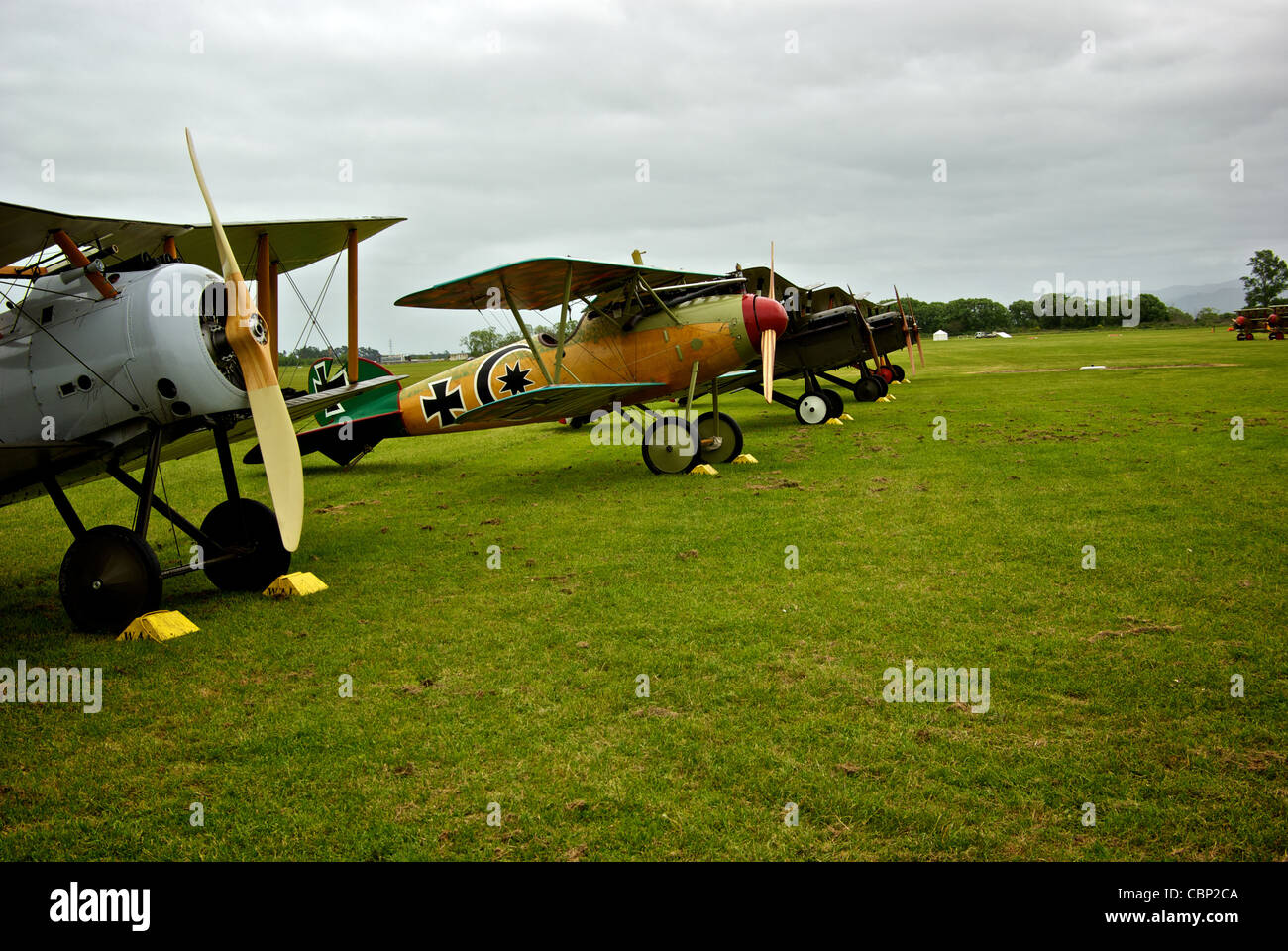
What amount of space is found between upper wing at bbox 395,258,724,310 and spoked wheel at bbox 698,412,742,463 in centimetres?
221

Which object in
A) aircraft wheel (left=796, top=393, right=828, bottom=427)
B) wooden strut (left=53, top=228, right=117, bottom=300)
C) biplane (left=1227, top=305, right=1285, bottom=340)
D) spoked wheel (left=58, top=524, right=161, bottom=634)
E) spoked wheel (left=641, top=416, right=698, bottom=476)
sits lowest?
spoked wheel (left=58, top=524, right=161, bottom=634)

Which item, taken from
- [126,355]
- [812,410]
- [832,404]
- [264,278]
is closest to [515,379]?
[264,278]

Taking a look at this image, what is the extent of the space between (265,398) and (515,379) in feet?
A: 24.1

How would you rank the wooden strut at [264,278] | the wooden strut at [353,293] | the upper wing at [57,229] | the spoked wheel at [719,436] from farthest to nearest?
the spoked wheel at [719,436] < the wooden strut at [353,293] < the wooden strut at [264,278] < the upper wing at [57,229]

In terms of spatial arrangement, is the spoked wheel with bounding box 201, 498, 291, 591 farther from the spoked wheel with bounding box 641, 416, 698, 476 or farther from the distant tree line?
the distant tree line

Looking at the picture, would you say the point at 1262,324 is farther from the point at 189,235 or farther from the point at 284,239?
the point at 189,235

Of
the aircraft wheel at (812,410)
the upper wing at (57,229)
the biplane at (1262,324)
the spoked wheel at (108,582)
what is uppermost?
the biplane at (1262,324)

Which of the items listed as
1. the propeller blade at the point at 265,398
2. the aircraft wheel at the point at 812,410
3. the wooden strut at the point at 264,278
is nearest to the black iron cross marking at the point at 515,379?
the wooden strut at the point at 264,278

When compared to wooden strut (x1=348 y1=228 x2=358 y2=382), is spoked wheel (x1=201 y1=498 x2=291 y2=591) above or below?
below

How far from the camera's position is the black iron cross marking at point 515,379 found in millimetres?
12562

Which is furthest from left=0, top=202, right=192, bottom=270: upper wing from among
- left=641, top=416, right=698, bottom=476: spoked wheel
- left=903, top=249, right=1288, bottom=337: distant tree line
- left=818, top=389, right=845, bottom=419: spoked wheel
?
left=903, top=249, right=1288, bottom=337: distant tree line

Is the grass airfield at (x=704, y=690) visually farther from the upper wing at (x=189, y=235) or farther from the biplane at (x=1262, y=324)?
the biplane at (x=1262, y=324)

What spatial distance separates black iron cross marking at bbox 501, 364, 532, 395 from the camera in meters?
12.6

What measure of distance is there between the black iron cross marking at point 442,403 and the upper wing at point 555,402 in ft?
5.85
